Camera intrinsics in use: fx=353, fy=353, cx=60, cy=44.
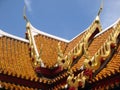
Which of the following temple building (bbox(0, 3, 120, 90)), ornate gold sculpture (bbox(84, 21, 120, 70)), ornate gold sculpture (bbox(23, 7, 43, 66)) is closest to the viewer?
temple building (bbox(0, 3, 120, 90))

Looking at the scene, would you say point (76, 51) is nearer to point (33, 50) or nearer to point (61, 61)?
point (61, 61)

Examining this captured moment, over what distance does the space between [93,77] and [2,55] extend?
14.7ft

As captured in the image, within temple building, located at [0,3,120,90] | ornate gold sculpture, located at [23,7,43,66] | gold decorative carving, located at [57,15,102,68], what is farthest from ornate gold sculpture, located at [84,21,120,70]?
ornate gold sculpture, located at [23,7,43,66]

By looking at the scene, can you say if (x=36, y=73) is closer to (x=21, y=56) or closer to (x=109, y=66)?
(x=21, y=56)

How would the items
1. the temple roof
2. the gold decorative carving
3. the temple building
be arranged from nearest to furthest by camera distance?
the temple building < the temple roof < the gold decorative carving

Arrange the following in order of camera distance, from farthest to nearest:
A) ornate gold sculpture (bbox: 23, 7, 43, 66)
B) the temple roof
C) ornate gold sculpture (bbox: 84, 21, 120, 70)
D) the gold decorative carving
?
ornate gold sculpture (bbox: 23, 7, 43, 66) → the gold decorative carving → the temple roof → ornate gold sculpture (bbox: 84, 21, 120, 70)

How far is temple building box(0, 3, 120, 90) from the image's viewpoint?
1035 cm

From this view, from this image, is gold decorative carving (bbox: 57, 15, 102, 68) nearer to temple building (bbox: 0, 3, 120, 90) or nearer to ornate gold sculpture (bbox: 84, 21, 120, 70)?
temple building (bbox: 0, 3, 120, 90)

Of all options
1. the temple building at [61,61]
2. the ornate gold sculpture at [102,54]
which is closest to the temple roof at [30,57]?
the temple building at [61,61]

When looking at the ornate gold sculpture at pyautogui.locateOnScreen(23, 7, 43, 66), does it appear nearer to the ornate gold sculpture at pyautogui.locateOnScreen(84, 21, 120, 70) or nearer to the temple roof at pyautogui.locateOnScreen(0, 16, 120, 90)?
the temple roof at pyautogui.locateOnScreen(0, 16, 120, 90)

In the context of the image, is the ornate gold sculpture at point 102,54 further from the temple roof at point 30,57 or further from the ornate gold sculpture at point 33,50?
the ornate gold sculpture at point 33,50

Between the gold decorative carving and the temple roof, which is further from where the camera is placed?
the gold decorative carving

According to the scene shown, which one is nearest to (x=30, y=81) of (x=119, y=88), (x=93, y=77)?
(x=93, y=77)

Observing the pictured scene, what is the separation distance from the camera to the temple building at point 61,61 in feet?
34.0
